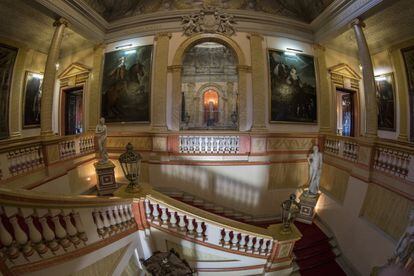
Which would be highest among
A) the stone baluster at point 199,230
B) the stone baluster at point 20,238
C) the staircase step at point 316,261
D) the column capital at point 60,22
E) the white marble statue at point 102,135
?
the column capital at point 60,22

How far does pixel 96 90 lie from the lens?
8273mm

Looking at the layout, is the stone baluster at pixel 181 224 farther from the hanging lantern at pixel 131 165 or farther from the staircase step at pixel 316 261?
the staircase step at pixel 316 261

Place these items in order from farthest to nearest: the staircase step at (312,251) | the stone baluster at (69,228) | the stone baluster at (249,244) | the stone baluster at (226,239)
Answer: the staircase step at (312,251)
the stone baluster at (249,244)
the stone baluster at (226,239)
the stone baluster at (69,228)

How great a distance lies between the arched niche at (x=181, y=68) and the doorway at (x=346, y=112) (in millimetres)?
4652

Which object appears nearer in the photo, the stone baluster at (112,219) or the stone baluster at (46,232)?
the stone baluster at (46,232)

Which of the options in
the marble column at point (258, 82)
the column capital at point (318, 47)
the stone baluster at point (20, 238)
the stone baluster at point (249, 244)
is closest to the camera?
the stone baluster at point (20, 238)

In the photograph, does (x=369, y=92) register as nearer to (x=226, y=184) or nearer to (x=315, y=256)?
(x=315, y=256)

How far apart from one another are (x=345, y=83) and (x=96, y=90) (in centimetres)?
1030

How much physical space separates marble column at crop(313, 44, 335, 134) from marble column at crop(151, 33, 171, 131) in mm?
5934

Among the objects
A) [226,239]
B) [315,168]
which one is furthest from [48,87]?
[315,168]

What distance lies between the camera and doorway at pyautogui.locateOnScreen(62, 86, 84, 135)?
9852mm

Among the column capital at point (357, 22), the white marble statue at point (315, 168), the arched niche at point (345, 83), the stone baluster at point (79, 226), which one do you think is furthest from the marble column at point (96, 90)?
the arched niche at point (345, 83)

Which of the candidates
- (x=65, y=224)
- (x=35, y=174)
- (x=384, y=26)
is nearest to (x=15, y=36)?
(x=35, y=174)

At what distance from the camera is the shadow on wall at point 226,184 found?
22.2 feet
